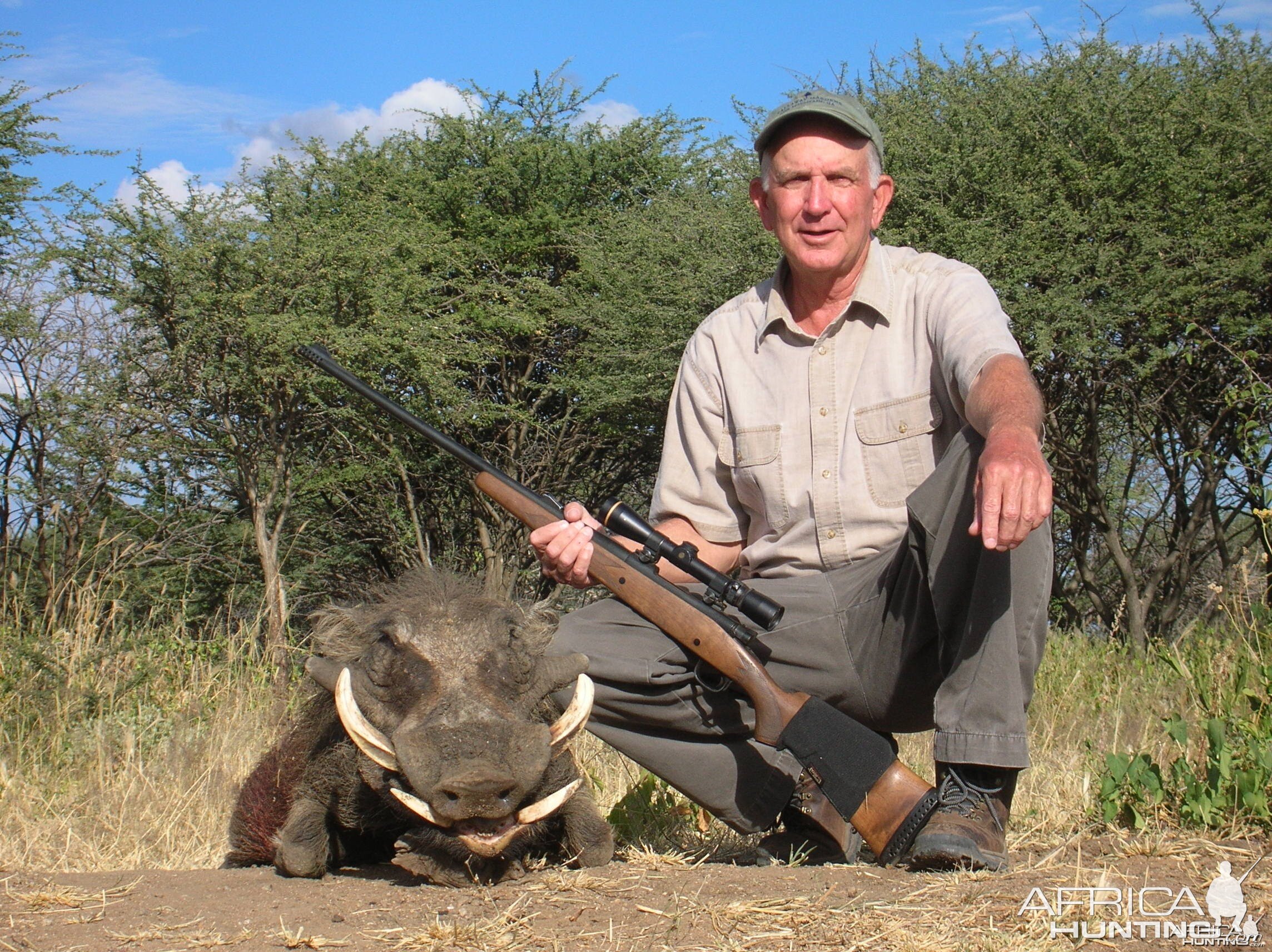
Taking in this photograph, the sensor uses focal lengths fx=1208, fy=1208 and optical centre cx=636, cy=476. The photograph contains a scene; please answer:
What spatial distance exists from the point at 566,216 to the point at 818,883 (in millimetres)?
9703

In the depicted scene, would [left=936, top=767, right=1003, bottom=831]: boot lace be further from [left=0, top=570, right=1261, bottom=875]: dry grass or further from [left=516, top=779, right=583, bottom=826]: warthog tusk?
[left=516, top=779, right=583, bottom=826]: warthog tusk

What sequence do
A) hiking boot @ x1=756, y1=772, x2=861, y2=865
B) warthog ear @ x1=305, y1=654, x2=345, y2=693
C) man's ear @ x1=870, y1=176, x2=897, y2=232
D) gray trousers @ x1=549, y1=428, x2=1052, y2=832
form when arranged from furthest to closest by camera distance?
man's ear @ x1=870, y1=176, x2=897, y2=232, hiking boot @ x1=756, y1=772, x2=861, y2=865, warthog ear @ x1=305, y1=654, x2=345, y2=693, gray trousers @ x1=549, y1=428, x2=1052, y2=832

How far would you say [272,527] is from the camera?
37.3 feet

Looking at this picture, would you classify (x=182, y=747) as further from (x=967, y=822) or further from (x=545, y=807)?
(x=967, y=822)

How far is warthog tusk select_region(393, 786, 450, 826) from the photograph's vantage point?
9.44 feet

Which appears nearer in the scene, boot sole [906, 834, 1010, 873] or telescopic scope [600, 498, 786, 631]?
boot sole [906, 834, 1010, 873]

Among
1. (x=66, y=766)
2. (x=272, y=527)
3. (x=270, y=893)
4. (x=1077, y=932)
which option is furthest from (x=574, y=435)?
(x=1077, y=932)

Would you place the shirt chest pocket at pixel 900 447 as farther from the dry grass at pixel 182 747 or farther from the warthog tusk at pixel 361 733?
the warthog tusk at pixel 361 733

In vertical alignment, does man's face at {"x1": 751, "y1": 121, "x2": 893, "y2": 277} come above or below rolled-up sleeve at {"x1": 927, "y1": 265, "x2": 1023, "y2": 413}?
above

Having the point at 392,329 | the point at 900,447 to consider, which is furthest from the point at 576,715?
the point at 392,329

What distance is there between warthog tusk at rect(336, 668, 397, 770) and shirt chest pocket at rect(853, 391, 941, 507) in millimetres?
1684

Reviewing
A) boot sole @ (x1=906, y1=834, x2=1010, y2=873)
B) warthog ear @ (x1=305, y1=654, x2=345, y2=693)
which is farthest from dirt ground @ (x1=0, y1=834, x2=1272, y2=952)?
warthog ear @ (x1=305, y1=654, x2=345, y2=693)

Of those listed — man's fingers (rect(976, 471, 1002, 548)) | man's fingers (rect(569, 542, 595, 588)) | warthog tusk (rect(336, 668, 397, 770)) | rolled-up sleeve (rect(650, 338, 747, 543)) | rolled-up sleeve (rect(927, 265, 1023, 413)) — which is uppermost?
rolled-up sleeve (rect(927, 265, 1023, 413))

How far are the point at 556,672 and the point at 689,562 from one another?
0.62m
